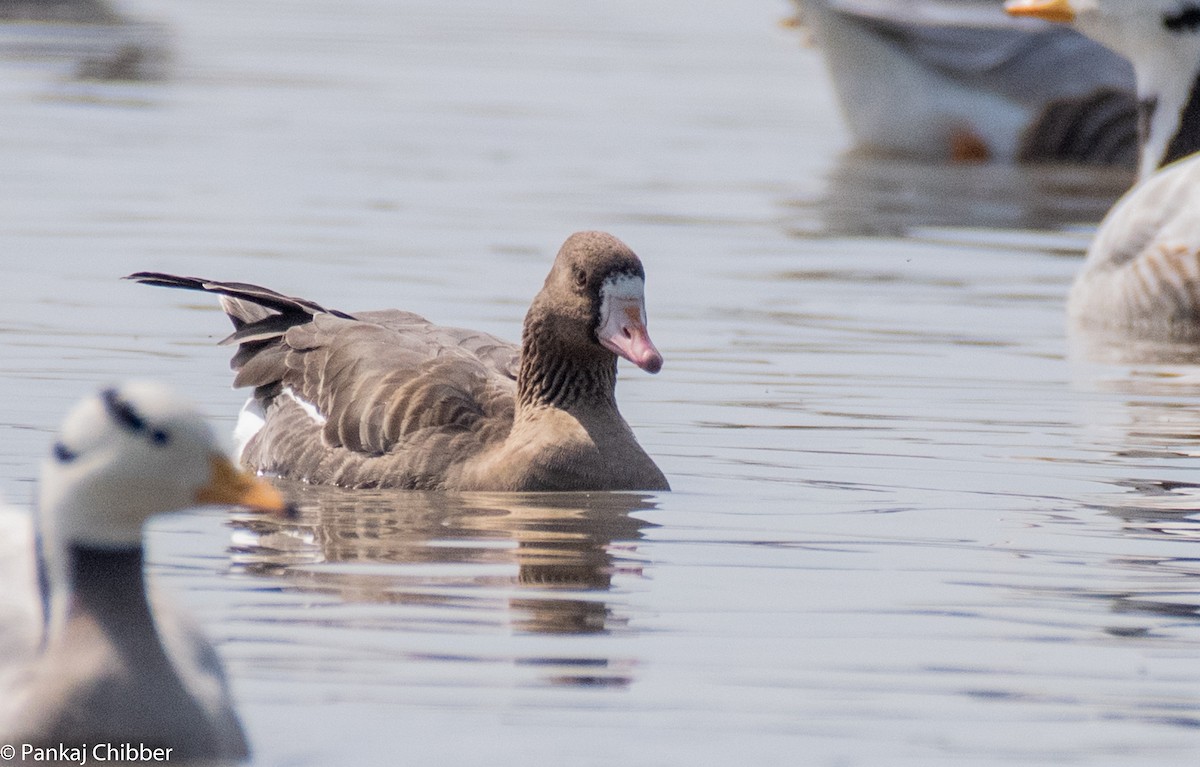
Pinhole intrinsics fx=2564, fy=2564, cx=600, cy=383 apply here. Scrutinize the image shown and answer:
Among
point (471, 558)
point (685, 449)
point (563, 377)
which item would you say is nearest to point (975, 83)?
point (685, 449)

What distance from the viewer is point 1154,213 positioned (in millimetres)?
14367

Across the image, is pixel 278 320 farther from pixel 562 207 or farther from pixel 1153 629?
pixel 562 207

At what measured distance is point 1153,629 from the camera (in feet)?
25.0

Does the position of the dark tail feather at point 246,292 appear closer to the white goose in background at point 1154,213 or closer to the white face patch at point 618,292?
the white face patch at point 618,292

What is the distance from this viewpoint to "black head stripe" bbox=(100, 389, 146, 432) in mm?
5676

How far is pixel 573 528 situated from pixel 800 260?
25.4 ft

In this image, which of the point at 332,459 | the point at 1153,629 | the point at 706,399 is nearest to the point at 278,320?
the point at 332,459

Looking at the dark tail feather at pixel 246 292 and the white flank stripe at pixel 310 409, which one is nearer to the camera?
the white flank stripe at pixel 310 409

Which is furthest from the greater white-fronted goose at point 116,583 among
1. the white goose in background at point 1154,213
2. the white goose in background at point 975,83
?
the white goose in background at point 975,83

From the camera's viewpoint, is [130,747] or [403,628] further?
[403,628]

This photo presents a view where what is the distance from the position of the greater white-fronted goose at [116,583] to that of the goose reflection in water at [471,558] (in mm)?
1342

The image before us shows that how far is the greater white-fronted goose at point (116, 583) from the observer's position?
5699 millimetres

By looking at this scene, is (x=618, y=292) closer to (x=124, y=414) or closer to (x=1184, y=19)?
(x=124, y=414)

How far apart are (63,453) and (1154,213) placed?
31.9ft
